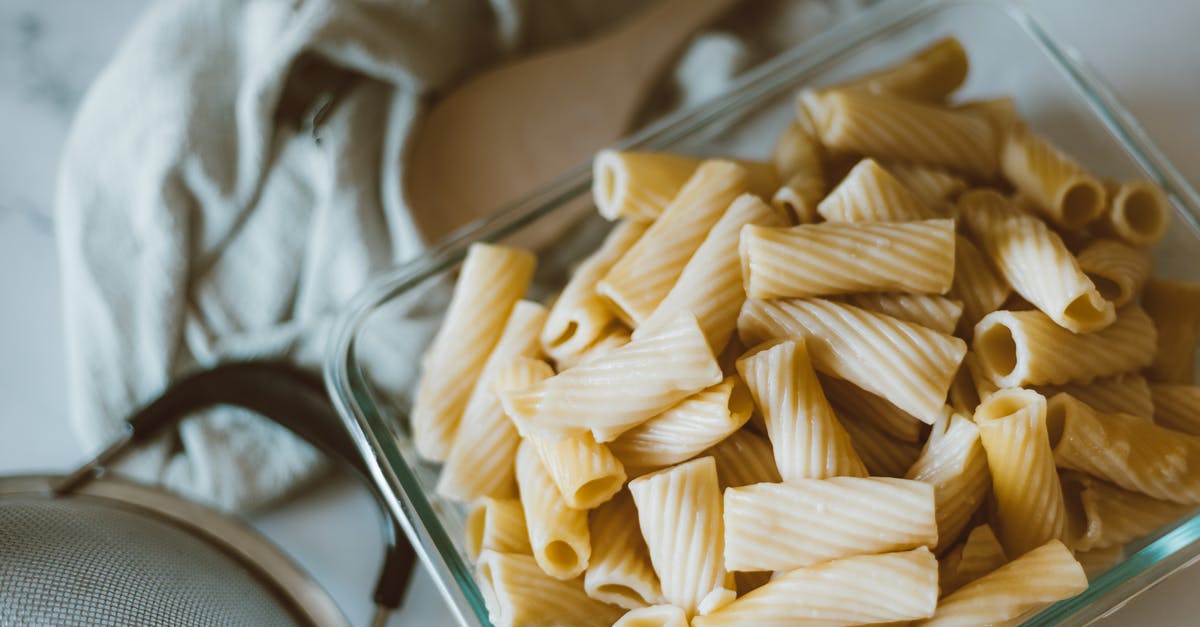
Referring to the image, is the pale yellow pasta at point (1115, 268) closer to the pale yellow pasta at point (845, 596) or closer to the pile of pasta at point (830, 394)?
the pile of pasta at point (830, 394)

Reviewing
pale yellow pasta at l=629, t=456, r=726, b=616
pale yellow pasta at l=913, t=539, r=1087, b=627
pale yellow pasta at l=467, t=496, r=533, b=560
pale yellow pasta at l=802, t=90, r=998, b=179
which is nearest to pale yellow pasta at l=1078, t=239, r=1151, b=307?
pale yellow pasta at l=802, t=90, r=998, b=179

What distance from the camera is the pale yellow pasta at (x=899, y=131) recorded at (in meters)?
0.79

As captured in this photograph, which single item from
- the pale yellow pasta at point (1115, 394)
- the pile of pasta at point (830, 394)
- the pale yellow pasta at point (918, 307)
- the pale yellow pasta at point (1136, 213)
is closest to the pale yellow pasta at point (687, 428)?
the pile of pasta at point (830, 394)

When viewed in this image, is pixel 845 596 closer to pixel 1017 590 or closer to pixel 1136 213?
pixel 1017 590

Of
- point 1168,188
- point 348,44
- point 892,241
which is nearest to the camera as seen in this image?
point 892,241

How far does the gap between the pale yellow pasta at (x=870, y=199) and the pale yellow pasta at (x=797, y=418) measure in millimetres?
122

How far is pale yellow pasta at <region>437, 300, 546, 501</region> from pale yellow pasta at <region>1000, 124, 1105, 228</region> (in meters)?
0.37

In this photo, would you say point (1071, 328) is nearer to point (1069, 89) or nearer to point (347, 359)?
point (1069, 89)

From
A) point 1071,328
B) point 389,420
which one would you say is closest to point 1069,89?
point 1071,328

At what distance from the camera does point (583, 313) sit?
2.44 feet

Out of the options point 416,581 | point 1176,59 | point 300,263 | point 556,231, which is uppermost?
point 300,263

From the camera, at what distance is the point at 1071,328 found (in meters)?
0.70

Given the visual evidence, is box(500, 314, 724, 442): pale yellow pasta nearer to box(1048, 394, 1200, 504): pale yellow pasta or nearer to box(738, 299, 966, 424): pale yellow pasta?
box(738, 299, 966, 424): pale yellow pasta

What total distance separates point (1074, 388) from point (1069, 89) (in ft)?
0.99
